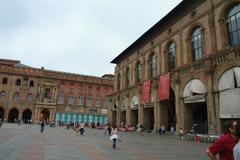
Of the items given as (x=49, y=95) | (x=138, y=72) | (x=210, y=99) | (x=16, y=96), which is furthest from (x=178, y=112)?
(x=16, y=96)

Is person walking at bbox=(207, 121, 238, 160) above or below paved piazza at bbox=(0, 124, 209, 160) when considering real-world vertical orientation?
above

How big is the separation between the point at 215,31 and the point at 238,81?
5910mm

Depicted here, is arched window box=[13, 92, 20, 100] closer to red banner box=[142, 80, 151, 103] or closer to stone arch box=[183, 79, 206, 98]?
red banner box=[142, 80, 151, 103]

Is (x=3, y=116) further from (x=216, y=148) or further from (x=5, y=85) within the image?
(x=216, y=148)

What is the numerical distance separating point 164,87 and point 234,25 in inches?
396

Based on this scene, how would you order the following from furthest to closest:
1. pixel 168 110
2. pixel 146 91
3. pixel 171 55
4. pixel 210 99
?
1. pixel 146 91
2. pixel 168 110
3. pixel 171 55
4. pixel 210 99

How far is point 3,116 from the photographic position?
5428 cm

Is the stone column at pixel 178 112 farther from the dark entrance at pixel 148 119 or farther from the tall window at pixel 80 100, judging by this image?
the tall window at pixel 80 100

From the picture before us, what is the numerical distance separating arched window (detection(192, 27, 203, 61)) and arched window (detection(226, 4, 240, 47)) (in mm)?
3360

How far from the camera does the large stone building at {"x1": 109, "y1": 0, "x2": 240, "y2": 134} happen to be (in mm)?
19109

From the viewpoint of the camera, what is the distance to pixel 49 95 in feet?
195

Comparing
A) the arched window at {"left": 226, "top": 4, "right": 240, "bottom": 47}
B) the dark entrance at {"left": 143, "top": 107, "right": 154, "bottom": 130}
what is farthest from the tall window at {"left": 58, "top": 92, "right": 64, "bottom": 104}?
the arched window at {"left": 226, "top": 4, "right": 240, "bottom": 47}

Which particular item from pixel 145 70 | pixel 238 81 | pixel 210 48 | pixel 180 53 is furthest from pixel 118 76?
pixel 238 81

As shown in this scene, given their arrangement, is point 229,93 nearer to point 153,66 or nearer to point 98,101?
point 153,66
